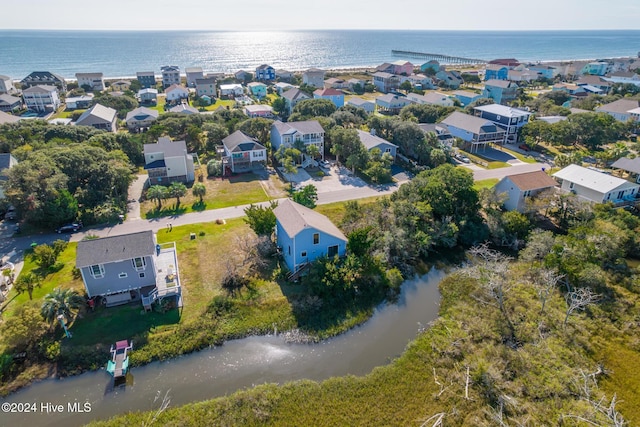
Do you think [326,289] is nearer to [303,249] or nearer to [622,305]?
[303,249]

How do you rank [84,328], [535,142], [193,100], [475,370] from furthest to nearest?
1. [193,100]
2. [535,142]
3. [84,328]
4. [475,370]

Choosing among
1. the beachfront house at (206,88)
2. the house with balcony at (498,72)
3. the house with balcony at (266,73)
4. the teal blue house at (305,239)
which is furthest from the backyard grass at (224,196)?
the house with balcony at (498,72)

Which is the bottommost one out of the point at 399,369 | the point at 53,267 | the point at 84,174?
the point at 399,369

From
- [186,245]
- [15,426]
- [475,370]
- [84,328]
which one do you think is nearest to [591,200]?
[475,370]

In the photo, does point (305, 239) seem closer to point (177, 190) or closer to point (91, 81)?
point (177, 190)

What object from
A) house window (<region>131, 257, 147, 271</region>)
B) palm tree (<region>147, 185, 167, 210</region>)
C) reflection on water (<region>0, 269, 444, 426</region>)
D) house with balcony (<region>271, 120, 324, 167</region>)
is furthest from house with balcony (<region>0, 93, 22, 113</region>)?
reflection on water (<region>0, 269, 444, 426</region>)

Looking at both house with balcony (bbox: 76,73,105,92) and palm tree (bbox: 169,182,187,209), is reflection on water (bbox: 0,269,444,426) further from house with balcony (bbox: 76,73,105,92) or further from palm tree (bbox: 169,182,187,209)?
house with balcony (bbox: 76,73,105,92)

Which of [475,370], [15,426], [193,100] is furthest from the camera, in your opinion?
[193,100]

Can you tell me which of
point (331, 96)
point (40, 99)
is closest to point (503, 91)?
point (331, 96)
